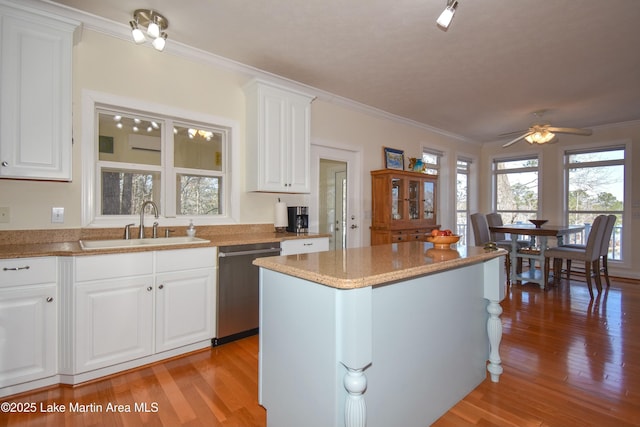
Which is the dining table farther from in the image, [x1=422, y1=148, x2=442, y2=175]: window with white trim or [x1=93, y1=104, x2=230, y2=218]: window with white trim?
[x1=93, y1=104, x2=230, y2=218]: window with white trim

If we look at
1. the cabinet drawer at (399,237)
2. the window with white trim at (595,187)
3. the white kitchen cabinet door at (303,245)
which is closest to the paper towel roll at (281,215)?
the white kitchen cabinet door at (303,245)

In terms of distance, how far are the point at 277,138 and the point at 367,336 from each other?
8.03ft

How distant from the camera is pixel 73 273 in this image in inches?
80.2

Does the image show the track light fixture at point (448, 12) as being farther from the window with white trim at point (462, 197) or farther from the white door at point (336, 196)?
the window with white trim at point (462, 197)

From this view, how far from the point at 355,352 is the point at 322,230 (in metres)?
3.00

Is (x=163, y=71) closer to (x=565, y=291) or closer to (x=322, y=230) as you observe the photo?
(x=322, y=230)

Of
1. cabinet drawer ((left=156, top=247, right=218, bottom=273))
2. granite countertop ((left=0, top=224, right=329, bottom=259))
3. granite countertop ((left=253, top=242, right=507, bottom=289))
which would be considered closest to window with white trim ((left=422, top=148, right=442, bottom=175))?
granite countertop ((left=0, top=224, right=329, bottom=259))

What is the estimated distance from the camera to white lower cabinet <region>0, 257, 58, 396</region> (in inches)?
74.2

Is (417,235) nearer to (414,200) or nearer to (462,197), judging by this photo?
(414,200)

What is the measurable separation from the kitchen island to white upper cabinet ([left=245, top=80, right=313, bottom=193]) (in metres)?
1.57

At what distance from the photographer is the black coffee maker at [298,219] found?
3.54m

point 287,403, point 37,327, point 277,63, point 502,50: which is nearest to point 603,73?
point 502,50

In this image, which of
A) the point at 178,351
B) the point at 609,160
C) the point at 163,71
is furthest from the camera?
the point at 609,160

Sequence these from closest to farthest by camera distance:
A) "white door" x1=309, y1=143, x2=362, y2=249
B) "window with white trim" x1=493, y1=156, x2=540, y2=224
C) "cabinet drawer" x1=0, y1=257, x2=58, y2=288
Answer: "cabinet drawer" x1=0, y1=257, x2=58, y2=288 < "white door" x1=309, y1=143, x2=362, y2=249 < "window with white trim" x1=493, y1=156, x2=540, y2=224
